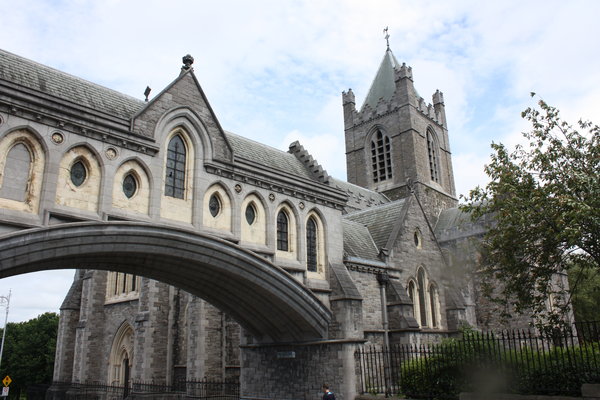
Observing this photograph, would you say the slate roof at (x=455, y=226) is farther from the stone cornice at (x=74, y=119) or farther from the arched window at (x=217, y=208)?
the stone cornice at (x=74, y=119)

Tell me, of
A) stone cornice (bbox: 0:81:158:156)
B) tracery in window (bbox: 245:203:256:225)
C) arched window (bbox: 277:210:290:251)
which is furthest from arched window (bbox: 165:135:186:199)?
arched window (bbox: 277:210:290:251)

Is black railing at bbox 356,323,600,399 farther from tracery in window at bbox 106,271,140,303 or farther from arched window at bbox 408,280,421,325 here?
tracery in window at bbox 106,271,140,303

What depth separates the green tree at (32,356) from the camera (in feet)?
143

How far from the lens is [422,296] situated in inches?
827

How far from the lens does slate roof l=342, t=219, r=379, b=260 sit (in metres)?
18.2

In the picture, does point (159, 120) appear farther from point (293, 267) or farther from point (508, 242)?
point (508, 242)

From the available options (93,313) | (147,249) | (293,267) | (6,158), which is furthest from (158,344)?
(6,158)

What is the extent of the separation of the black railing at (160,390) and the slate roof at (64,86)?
36.2ft

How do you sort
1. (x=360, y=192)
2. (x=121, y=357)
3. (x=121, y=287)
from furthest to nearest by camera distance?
(x=360, y=192), (x=121, y=287), (x=121, y=357)

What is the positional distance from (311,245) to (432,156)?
33546 mm

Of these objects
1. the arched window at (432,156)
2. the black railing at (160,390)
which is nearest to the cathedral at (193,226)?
the black railing at (160,390)

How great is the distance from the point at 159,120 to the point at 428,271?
1381 cm

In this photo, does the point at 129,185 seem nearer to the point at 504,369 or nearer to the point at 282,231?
the point at 282,231

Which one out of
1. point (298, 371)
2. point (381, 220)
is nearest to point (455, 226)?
point (381, 220)
